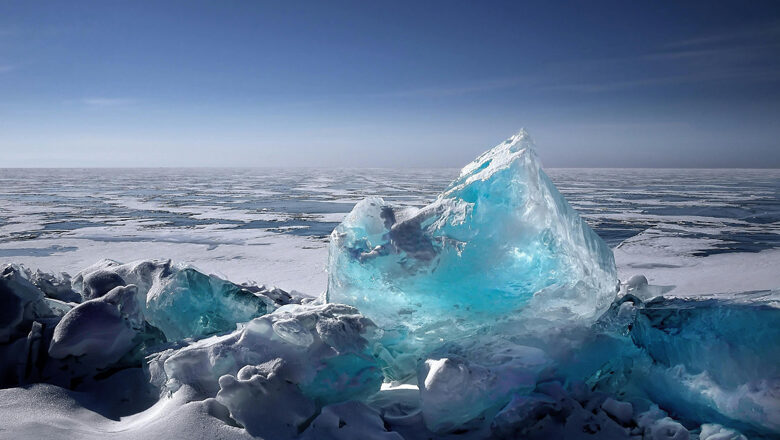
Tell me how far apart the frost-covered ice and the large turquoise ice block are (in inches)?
0.4

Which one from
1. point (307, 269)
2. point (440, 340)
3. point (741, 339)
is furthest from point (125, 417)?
point (307, 269)

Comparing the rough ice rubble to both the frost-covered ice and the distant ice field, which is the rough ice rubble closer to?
the frost-covered ice

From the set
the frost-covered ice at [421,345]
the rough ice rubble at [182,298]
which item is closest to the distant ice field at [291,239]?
the rough ice rubble at [182,298]

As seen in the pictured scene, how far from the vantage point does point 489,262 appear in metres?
2.58

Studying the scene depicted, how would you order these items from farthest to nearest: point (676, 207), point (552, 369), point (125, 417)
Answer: point (676, 207) → point (552, 369) → point (125, 417)

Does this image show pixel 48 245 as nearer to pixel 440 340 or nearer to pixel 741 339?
pixel 440 340

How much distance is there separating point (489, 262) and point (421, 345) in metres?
0.60

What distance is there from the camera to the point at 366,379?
2.19 metres

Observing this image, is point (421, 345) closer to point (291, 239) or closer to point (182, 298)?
point (182, 298)

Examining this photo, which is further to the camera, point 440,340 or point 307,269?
point 307,269

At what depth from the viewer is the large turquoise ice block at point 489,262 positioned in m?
2.54

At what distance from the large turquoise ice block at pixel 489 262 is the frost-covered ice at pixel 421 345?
0.01 m

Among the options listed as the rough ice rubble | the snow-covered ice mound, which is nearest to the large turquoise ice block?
the snow-covered ice mound

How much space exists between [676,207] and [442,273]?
43.3ft
